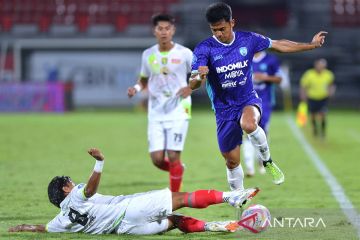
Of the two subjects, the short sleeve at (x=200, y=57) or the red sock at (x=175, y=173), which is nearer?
the short sleeve at (x=200, y=57)

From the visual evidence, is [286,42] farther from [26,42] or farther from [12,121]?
[26,42]

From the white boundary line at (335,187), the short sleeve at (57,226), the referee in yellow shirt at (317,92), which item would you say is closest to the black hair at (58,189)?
the short sleeve at (57,226)

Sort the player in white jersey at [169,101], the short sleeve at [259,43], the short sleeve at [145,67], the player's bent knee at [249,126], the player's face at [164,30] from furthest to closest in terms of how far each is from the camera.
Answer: the short sleeve at [145,67]
the player in white jersey at [169,101]
the player's face at [164,30]
the short sleeve at [259,43]
the player's bent knee at [249,126]

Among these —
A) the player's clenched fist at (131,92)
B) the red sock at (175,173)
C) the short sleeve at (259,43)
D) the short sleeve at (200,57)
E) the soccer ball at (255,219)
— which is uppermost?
the short sleeve at (259,43)

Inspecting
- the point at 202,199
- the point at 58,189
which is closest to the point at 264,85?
the point at 202,199

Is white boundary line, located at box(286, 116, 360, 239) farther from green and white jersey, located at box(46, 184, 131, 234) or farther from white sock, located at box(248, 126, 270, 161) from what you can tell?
green and white jersey, located at box(46, 184, 131, 234)

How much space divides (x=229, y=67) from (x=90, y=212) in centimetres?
220

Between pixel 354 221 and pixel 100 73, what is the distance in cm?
2777

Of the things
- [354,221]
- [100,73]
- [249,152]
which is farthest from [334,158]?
[100,73]

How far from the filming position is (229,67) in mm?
9469

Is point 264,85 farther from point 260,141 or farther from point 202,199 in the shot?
point 202,199

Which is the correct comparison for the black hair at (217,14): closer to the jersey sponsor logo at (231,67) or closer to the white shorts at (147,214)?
the jersey sponsor logo at (231,67)

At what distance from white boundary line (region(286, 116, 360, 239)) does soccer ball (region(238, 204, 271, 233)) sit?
1043 mm

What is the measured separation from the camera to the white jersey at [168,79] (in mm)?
11961
